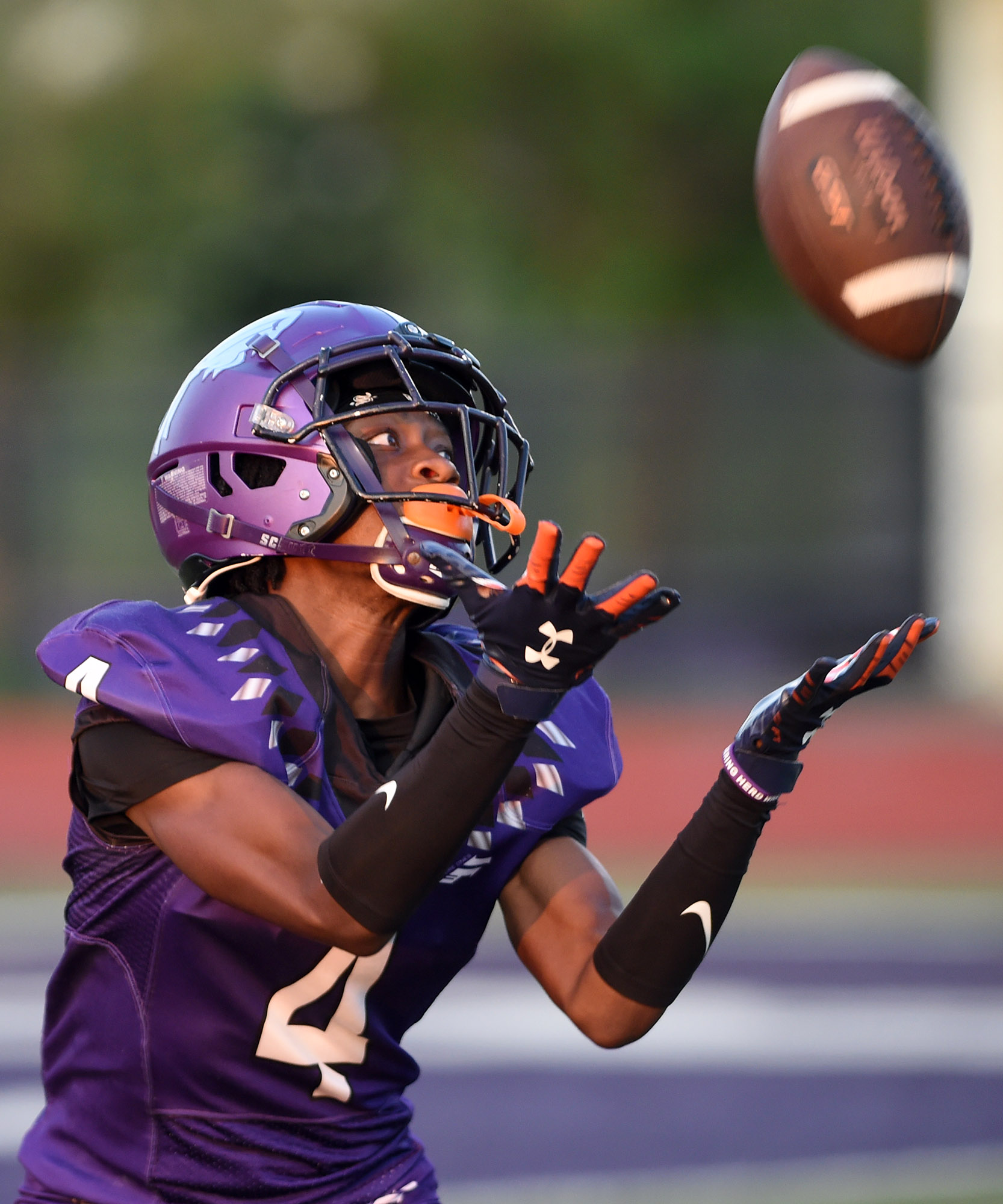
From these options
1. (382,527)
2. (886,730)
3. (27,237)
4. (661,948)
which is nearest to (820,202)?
(382,527)

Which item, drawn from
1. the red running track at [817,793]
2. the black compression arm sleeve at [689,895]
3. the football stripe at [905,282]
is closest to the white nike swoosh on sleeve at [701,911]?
the black compression arm sleeve at [689,895]

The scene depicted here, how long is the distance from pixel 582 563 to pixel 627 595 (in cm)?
8

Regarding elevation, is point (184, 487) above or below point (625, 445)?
below

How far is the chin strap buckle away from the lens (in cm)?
295

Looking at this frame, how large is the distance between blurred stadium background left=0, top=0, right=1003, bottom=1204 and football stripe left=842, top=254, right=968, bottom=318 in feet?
9.27

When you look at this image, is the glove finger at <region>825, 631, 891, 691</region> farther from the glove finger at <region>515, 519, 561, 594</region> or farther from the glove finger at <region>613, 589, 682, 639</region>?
the glove finger at <region>515, 519, 561, 594</region>

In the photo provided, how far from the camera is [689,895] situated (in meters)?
2.73

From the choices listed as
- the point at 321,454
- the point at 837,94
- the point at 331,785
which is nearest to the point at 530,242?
the point at 837,94

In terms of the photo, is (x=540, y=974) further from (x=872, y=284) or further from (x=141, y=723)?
(x=872, y=284)

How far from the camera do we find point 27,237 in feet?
80.7

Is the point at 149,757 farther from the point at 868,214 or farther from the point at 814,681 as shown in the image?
the point at 868,214

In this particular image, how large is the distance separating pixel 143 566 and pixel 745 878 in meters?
7.37

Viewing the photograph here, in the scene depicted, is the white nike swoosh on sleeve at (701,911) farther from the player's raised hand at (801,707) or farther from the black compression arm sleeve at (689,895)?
A: the player's raised hand at (801,707)

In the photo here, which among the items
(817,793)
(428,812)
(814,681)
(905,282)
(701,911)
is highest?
(905,282)
